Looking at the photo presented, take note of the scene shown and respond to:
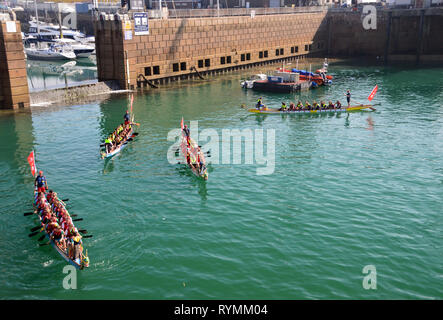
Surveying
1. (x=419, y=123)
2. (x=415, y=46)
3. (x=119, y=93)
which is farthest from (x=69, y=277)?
(x=415, y=46)

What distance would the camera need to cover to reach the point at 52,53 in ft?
340

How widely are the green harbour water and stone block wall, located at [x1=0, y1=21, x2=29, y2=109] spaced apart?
3539mm

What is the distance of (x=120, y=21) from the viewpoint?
204ft

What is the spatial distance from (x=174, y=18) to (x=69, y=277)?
58.1 m

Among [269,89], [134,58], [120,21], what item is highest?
[120,21]

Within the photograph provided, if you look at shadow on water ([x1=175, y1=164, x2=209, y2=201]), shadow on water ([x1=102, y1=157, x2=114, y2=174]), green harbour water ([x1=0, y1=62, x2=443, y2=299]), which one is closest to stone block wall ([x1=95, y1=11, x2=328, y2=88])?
green harbour water ([x1=0, y1=62, x2=443, y2=299])

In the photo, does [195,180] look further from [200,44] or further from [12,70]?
[200,44]

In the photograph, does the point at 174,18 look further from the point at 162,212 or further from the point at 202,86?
the point at 162,212

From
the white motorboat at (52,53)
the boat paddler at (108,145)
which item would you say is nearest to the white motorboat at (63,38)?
the white motorboat at (52,53)

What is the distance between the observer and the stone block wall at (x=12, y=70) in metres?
50.6

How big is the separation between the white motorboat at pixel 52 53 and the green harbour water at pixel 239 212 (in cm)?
5845

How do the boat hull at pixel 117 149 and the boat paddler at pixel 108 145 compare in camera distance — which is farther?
the boat hull at pixel 117 149

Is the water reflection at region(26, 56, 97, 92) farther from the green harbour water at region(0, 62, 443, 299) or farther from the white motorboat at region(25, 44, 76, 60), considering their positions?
the green harbour water at region(0, 62, 443, 299)

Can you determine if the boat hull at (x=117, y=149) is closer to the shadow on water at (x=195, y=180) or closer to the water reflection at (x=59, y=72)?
the shadow on water at (x=195, y=180)
